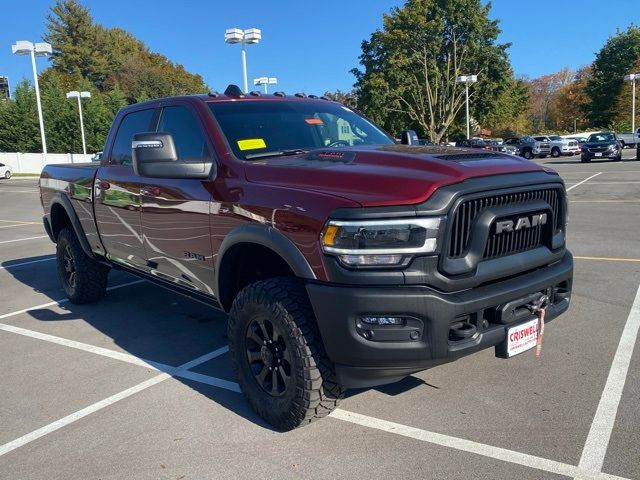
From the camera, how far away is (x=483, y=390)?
374 cm

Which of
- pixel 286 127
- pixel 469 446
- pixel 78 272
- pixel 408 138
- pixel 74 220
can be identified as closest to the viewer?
pixel 469 446

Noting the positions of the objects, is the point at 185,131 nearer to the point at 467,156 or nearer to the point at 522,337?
the point at 467,156

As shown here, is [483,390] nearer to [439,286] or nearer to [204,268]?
[439,286]

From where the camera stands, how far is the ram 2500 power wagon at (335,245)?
109 inches

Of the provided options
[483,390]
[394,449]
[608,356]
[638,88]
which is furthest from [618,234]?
[638,88]

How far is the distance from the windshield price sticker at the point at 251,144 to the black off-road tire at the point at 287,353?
1059 millimetres

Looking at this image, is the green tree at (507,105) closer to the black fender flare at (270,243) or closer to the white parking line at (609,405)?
the white parking line at (609,405)

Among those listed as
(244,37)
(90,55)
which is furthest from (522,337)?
(90,55)

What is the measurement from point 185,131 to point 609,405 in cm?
339

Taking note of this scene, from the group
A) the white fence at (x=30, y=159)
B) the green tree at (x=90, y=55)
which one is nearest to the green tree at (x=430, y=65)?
the white fence at (x=30, y=159)

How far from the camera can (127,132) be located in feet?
17.4

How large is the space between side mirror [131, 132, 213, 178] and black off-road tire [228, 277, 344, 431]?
91cm

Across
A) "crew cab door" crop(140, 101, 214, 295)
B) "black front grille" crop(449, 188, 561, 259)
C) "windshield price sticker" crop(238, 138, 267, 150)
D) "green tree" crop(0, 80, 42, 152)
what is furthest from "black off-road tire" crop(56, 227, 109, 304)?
"green tree" crop(0, 80, 42, 152)

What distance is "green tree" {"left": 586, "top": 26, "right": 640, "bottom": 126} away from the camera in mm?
63781
